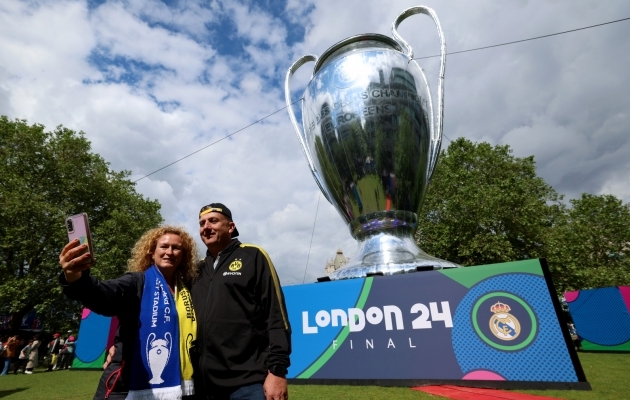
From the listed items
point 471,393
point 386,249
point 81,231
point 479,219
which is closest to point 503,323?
point 471,393

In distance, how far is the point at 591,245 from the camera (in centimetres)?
1975

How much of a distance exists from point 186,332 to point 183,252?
1.45 feet

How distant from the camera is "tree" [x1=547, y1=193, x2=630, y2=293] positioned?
15.5m

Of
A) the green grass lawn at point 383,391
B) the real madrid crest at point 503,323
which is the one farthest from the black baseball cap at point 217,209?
the real madrid crest at point 503,323

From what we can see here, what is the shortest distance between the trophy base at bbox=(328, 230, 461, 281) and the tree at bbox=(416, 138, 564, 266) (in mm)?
11249

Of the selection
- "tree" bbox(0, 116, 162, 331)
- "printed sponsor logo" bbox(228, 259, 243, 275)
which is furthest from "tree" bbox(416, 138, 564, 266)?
"printed sponsor logo" bbox(228, 259, 243, 275)

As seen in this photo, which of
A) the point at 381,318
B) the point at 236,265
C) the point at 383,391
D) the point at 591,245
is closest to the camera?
the point at 236,265

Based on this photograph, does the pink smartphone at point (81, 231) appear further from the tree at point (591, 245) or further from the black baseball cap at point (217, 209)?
the tree at point (591, 245)

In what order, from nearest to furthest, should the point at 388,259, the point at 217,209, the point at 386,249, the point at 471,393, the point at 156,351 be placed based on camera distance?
the point at 156,351
the point at 217,209
the point at 471,393
the point at 388,259
the point at 386,249

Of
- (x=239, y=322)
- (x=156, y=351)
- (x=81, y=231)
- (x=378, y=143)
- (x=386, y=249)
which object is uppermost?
(x=378, y=143)

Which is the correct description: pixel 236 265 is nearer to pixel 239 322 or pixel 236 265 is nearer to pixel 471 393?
pixel 239 322

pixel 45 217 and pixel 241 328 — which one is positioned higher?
pixel 45 217

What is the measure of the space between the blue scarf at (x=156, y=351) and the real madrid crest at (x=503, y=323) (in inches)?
161

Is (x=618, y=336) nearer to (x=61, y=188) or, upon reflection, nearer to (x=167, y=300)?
(x=167, y=300)
